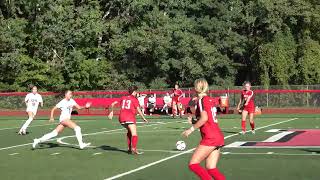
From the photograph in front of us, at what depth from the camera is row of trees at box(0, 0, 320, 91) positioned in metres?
52.8

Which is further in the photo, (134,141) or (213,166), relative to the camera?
(134,141)

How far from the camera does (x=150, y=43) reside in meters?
53.0

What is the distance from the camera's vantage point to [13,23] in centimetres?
5253

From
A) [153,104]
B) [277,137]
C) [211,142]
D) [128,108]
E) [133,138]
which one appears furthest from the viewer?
[153,104]

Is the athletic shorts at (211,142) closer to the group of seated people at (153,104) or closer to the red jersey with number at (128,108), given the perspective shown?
the red jersey with number at (128,108)

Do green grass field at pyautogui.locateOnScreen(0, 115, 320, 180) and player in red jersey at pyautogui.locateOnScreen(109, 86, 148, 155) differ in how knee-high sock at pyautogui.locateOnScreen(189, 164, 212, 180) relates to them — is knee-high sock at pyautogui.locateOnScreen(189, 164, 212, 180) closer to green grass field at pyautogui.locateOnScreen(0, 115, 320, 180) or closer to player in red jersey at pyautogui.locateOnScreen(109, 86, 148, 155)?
green grass field at pyautogui.locateOnScreen(0, 115, 320, 180)

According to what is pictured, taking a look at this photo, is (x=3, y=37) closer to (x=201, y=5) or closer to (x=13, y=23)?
(x=13, y=23)

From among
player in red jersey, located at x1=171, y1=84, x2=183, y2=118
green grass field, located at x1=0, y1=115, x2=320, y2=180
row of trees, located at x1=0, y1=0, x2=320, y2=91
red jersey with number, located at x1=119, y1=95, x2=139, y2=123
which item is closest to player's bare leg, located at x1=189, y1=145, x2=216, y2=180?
green grass field, located at x1=0, y1=115, x2=320, y2=180

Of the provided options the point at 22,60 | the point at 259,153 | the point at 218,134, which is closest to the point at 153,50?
the point at 22,60

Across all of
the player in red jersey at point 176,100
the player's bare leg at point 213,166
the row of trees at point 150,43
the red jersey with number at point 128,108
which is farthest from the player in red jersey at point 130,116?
the row of trees at point 150,43

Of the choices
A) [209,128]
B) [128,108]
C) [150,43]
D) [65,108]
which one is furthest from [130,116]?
[150,43]

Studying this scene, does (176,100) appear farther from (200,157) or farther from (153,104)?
(200,157)

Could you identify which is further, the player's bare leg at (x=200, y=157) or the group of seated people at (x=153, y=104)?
the group of seated people at (x=153, y=104)

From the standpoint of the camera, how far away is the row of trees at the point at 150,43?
52844 millimetres
